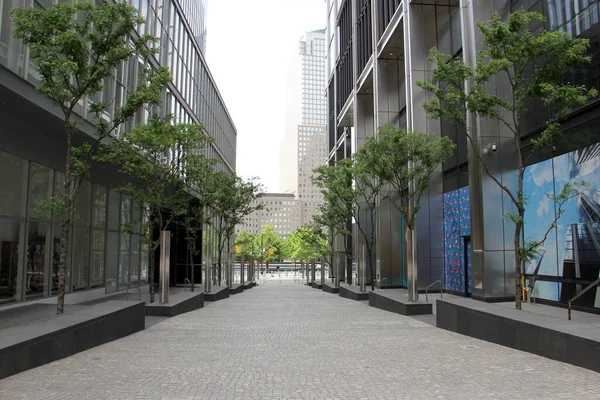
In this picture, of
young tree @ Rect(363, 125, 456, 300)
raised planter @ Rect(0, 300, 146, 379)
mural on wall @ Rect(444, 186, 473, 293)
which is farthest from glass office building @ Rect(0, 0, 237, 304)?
mural on wall @ Rect(444, 186, 473, 293)

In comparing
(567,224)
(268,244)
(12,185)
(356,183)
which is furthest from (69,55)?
(268,244)

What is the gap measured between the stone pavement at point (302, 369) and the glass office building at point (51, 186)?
4.20 m

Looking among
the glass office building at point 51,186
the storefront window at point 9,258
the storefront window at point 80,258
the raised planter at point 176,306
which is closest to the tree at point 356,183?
the raised planter at point 176,306

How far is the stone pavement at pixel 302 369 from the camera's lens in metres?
6.31

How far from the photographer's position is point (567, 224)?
1514 centimetres

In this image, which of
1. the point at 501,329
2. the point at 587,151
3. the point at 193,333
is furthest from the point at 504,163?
the point at 193,333

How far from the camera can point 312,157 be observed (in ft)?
607

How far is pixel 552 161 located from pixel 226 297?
51.7 ft

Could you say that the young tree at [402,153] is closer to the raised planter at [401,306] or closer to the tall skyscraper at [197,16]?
the raised planter at [401,306]

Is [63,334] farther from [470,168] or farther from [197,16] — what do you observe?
[197,16]

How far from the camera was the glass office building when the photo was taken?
504 inches

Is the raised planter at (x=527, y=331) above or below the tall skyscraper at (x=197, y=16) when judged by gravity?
below

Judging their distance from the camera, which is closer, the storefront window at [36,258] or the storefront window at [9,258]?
the storefront window at [9,258]

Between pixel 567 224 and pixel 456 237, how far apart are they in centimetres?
796
